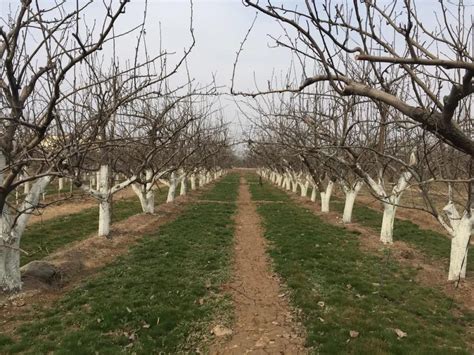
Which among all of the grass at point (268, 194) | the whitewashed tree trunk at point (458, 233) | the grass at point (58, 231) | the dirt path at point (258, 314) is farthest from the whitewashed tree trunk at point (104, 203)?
the grass at point (268, 194)

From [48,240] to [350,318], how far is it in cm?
979

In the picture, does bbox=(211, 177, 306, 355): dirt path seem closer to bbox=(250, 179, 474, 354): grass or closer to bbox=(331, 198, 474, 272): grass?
bbox=(250, 179, 474, 354): grass

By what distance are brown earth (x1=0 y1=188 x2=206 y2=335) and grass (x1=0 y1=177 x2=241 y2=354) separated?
0.28m

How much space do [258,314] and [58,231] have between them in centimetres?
1002

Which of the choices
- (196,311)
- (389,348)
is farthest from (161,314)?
(389,348)

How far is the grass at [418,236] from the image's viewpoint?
11.8 metres

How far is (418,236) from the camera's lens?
47.6ft

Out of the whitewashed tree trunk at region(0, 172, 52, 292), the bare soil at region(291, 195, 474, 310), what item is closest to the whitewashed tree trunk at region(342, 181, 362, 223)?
the bare soil at region(291, 195, 474, 310)

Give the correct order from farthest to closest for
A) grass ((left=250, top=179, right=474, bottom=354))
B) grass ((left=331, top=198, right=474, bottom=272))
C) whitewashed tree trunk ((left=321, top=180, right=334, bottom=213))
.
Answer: whitewashed tree trunk ((left=321, top=180, right=334, bottom=213))
grass ((left=331, top=198, right=474, bottom=272))
grass ((left=250, top=179, right=474, bottom=354))

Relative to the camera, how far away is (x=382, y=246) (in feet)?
39.6

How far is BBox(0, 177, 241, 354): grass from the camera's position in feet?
18.3

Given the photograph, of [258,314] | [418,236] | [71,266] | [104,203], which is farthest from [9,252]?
[418,236]

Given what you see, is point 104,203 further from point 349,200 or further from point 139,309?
point 349,200

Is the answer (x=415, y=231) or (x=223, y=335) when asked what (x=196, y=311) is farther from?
(x=415, y=231)
